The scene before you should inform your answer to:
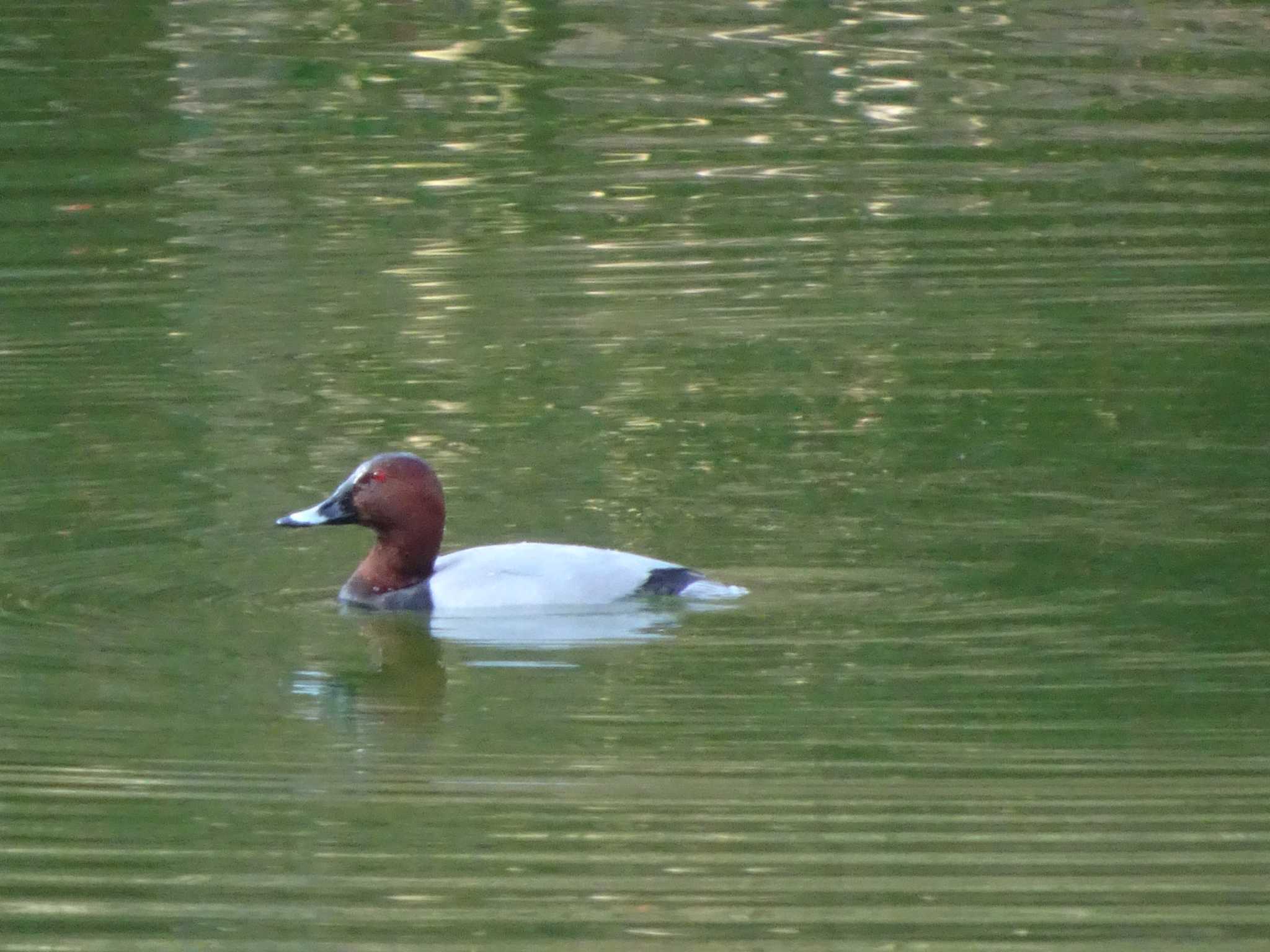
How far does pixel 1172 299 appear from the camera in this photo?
13.9m

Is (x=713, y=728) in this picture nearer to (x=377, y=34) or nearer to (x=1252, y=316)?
(x=1252, y=316)

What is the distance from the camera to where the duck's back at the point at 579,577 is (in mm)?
9492

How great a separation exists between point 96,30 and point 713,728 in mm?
15001

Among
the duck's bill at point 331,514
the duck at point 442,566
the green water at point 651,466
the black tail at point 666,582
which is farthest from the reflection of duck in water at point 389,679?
the black tail at point 666,582

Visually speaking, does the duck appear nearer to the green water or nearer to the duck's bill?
the duck's bill

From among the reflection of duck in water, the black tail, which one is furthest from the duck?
→ the reflection of duck in water

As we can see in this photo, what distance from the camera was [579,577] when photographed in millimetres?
9500

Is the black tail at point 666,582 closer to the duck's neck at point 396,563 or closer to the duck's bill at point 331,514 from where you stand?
the duck's neck at point 396,563

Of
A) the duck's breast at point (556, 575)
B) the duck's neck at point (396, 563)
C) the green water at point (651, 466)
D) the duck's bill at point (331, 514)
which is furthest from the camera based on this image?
the duck's bill at point (331, 514)

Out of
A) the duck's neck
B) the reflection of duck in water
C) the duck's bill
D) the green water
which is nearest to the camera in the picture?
the green water

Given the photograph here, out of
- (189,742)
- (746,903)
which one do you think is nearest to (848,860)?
(746,903)

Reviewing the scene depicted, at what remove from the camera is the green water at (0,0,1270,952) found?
685 cm

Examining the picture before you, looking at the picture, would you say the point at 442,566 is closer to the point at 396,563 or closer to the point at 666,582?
the point at 396,563

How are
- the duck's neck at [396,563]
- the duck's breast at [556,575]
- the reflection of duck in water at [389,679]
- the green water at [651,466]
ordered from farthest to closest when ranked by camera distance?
the duck's neck at [396,563]
the duck's breast at [556,575]
the reflection of duck in water at [389,679]
the green water at [651,466]
